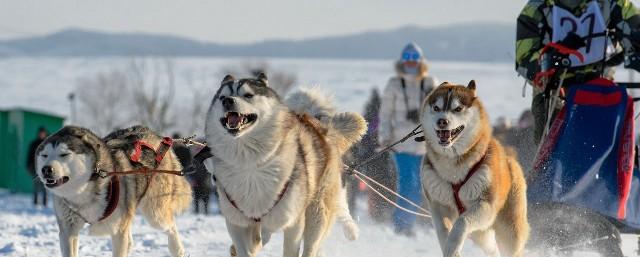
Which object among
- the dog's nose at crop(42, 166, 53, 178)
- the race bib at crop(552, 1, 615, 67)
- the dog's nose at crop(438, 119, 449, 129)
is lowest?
the dog's nose at crop(42, 166, 53, 178)

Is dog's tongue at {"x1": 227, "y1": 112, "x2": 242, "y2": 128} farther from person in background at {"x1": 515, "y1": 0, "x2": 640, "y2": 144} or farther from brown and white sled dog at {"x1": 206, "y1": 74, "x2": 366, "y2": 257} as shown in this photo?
person in background at {"x1": 515, "y1": 0, "x2": 640, "y2": 144}

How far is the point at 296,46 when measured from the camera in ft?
423

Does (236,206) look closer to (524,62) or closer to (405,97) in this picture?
(524,62)

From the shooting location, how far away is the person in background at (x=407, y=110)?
8109 millimetres

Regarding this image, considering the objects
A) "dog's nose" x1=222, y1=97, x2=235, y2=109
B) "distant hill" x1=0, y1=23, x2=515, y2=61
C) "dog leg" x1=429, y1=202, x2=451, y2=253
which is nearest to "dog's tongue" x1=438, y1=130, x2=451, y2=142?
"dog leg" x1=429, y1=202, x2=451, y2=253

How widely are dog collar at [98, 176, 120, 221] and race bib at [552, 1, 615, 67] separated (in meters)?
2.65

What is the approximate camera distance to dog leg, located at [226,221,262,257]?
4.16m

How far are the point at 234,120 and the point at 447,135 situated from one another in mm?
1095

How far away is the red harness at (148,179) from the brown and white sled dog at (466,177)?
5.25ft

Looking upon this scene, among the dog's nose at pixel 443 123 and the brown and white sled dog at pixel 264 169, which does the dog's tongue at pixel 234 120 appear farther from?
the dog's nose at pixel 443 123

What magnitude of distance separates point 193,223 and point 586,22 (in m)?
4.84

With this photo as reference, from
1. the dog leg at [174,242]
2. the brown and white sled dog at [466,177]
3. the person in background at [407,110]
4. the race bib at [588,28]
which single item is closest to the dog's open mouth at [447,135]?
the brown and white sled dog at [466,177]

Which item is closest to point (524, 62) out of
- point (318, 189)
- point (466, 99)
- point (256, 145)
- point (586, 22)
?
point (586, 22)

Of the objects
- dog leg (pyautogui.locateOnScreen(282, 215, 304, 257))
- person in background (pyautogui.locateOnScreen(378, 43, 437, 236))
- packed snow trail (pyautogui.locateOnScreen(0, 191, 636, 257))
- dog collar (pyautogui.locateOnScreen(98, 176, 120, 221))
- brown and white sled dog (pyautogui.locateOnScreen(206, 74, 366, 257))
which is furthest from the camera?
person in background (pyautogui.locateOnScreen(378, 43, 437, 236))
